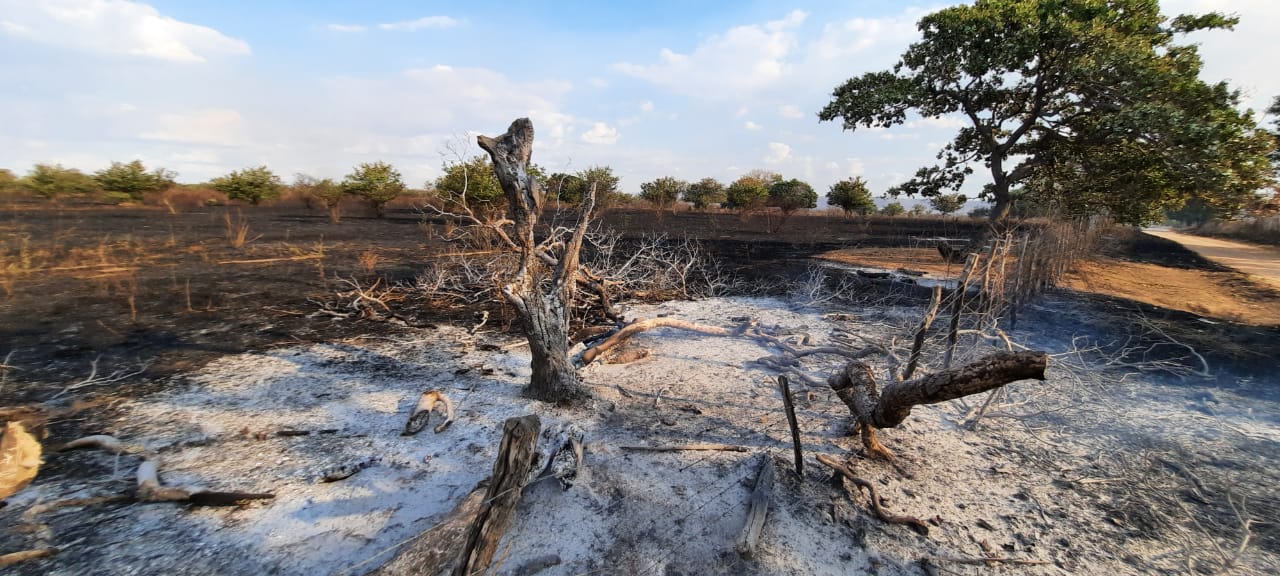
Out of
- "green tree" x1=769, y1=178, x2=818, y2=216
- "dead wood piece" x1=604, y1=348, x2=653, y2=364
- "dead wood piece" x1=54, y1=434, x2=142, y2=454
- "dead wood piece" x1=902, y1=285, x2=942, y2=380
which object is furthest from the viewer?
"green tree" x1=769, y1=178, x2=818, y2=216

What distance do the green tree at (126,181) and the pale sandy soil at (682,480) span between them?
111 ft

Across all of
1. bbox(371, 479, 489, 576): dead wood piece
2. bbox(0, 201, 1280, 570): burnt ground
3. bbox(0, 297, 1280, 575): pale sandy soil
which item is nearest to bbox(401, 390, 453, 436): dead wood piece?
bbox(0, 297, 1280, 575): pale sandy soil

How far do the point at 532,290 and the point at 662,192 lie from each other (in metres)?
33.8

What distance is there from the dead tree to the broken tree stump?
102 inches

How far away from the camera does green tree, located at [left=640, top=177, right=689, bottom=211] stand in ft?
123

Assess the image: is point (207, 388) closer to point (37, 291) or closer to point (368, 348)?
point (368, 348)

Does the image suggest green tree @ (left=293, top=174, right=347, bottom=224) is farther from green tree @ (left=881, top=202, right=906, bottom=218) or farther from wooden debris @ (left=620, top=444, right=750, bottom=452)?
green tree @ (left=881, top=202, right=906, bottom=218)

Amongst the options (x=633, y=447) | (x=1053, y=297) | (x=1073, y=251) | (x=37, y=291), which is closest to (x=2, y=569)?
(x=633, y=447)

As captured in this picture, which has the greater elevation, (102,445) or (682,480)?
(102,445)

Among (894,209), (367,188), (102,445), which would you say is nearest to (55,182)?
(367,188)

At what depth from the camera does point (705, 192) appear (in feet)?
134

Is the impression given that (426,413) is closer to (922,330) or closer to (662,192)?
(922,330)

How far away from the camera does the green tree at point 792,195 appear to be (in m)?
33.8

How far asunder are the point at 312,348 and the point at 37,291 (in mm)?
7213
